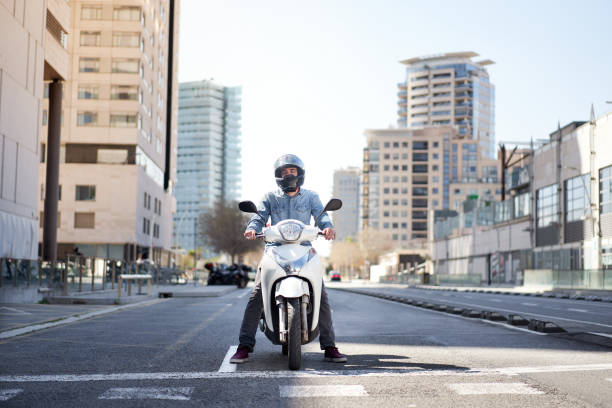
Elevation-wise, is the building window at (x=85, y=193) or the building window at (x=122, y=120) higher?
the building window at (x=122, y=120)

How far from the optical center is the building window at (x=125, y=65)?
64438 mm

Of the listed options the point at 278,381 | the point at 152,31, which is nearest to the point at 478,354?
the point at 278,381

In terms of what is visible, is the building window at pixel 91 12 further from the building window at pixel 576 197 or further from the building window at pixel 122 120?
the building window at pixel 576 197

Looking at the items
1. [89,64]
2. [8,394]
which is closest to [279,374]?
[8,394]

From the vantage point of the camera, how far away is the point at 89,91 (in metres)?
64.0

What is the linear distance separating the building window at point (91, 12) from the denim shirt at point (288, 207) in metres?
62.0

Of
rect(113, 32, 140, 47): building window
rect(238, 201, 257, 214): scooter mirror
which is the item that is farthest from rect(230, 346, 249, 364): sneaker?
rect(113, 32, 140, 47): building window

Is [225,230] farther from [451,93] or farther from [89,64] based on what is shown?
[451,93]

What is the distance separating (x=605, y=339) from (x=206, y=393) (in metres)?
5.31

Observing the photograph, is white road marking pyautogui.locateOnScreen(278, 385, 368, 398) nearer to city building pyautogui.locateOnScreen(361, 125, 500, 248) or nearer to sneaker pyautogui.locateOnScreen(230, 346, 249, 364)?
sneaker pyautogui.locateOnScreen(230, 346, 249, 364)

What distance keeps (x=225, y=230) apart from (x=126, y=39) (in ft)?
81.4

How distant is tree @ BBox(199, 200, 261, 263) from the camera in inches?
3199

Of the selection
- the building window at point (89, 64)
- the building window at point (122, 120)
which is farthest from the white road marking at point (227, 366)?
the building window at point (89, 64)

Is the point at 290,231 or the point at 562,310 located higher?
the point at 290,231
